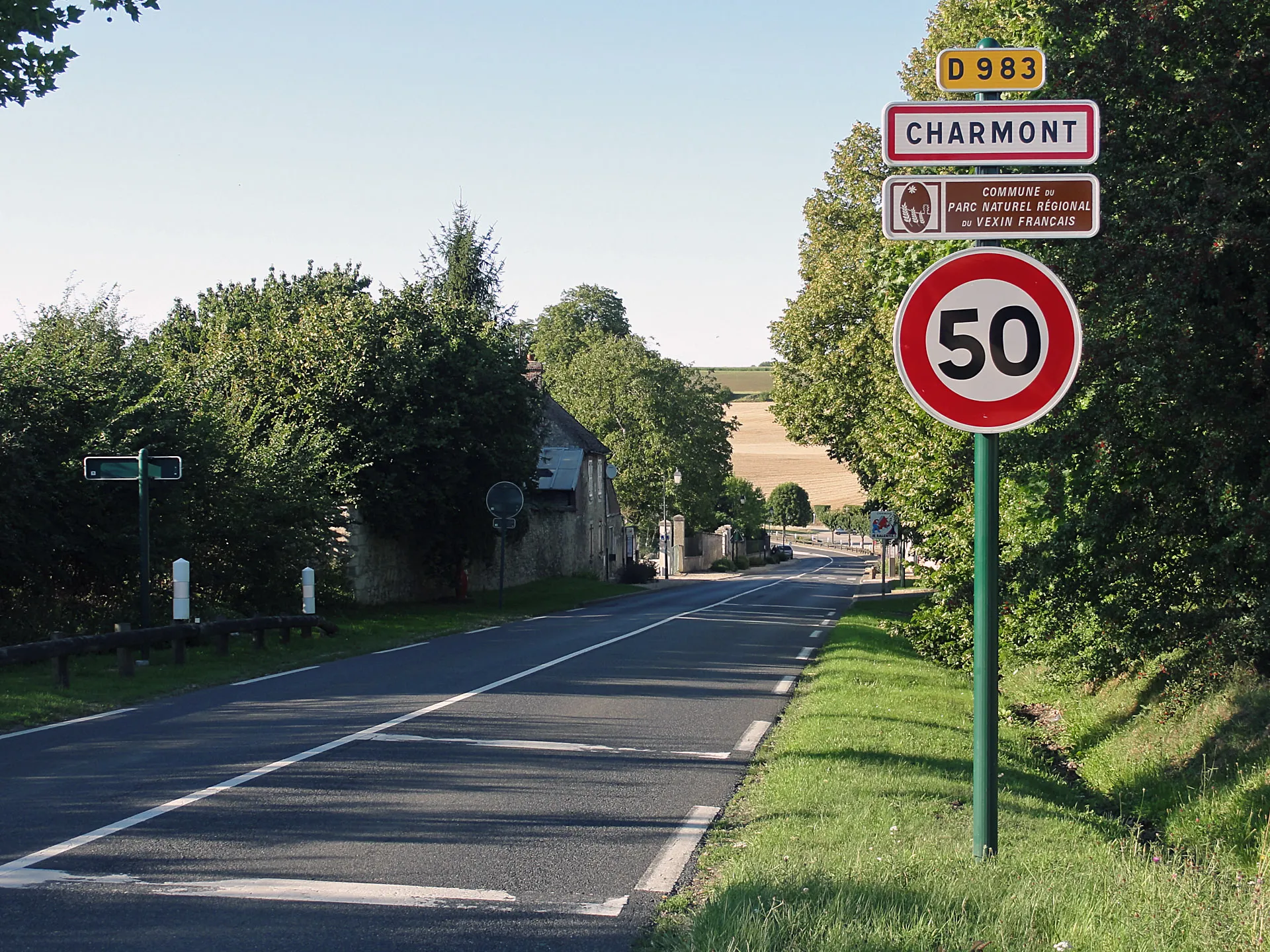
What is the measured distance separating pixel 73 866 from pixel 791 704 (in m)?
7.59

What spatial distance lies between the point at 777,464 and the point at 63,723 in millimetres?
131418

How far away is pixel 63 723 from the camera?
10.5 m

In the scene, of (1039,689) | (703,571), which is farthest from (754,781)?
(703,571)

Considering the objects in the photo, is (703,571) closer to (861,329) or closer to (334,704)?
(861,329)

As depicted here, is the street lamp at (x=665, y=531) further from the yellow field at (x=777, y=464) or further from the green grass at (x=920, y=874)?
the yellow field at (x=777, y=464)

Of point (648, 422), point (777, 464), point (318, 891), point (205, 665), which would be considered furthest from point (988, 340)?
point (777, 464)

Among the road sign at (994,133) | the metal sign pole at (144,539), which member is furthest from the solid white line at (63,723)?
the road sign at (994,133)

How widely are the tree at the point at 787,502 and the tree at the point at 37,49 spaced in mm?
127654

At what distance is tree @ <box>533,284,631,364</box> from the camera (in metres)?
89.1

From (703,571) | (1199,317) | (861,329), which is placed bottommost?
(703,571)

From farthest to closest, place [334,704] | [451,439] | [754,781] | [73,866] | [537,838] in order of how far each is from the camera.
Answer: [451,439], [334,704], [754,781], [537,838], [73,866]

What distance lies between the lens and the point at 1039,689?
15.8 meters

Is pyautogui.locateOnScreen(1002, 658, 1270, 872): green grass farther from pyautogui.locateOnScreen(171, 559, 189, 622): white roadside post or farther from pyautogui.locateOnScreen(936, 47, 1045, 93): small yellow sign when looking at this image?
pyautogui.locateOnScreen(171, 559, 189, 622): white roadside post

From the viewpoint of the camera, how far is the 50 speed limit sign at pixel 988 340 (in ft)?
16.2
